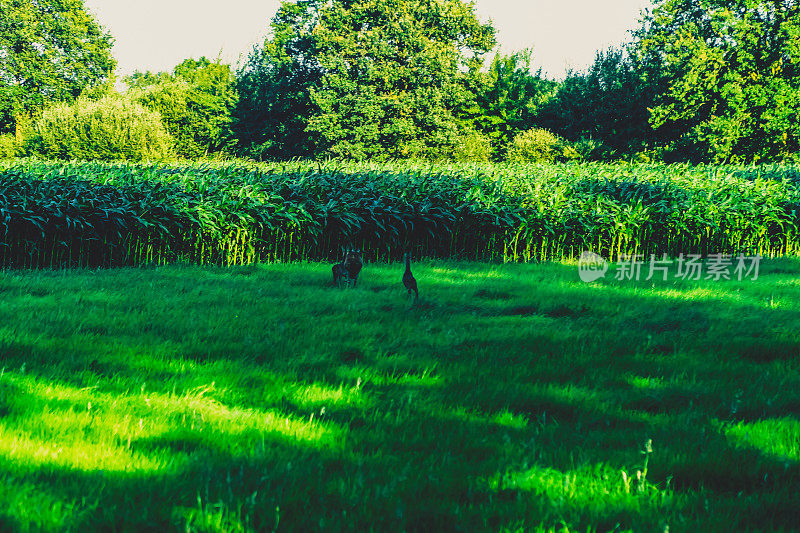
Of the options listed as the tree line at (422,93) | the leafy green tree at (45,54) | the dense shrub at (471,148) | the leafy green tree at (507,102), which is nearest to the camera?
the tree line at (422,93)

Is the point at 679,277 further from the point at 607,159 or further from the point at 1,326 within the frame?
the point at 607,159

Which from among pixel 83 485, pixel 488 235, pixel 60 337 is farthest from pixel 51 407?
pixel 488 235

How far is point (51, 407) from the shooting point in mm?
3211

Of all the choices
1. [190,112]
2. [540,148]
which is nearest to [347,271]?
[540,148]

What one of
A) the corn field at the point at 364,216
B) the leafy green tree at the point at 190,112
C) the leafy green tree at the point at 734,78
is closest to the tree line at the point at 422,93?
the leafy green tree at the point at 734,78

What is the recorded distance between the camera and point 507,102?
54.1 m

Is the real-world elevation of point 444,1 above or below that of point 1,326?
above

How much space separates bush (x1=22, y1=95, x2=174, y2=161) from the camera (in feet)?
133

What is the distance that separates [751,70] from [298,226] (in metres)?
35.8

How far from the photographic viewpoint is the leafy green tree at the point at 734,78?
1358 inches

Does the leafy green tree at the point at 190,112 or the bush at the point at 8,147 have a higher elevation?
the leafy green tree at the point at 190,112

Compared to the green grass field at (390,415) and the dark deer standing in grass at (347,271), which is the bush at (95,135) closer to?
the dark deer standing in grass at (347,271)

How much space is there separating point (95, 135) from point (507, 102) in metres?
32.2

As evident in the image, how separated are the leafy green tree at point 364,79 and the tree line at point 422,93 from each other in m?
0.13
